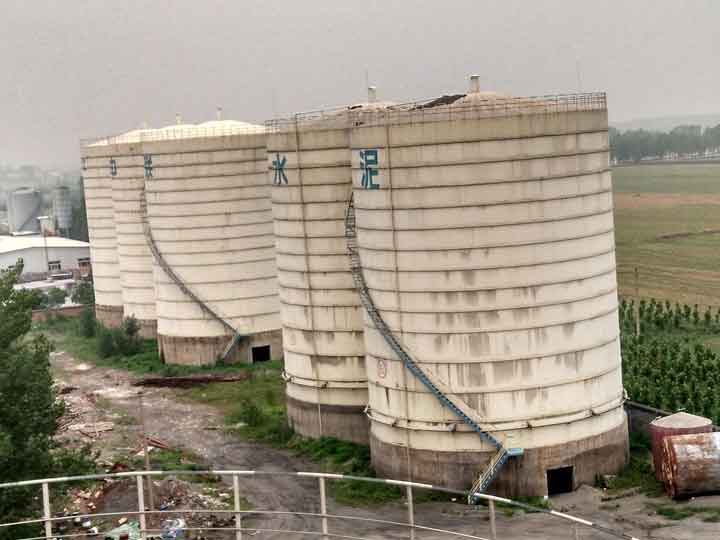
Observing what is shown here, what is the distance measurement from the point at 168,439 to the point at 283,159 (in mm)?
10052

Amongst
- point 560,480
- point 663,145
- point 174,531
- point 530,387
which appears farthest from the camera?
point 663,145

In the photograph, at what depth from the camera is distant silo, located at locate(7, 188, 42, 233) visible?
538ft

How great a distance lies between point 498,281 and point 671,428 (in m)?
6.22

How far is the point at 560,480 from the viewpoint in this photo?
29266 mm

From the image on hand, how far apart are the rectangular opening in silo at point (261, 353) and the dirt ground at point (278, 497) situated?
427 cm

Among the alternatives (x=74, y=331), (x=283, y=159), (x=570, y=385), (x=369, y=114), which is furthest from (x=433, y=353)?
(x=74, y=331)

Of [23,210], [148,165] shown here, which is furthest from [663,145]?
[148,165]

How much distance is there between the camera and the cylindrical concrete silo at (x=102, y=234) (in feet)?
192

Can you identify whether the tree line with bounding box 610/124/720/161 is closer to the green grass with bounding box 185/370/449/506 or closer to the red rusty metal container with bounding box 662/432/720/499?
the green grass with bounding box 185/370/449/506

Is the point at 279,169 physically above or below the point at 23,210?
above

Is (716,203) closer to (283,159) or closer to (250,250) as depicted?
(250,250)

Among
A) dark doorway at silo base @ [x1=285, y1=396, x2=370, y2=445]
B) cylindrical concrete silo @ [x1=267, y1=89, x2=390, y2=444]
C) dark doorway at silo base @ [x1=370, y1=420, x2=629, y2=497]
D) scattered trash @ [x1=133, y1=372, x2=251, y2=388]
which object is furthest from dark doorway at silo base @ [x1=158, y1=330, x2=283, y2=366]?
dark doorway at silo base @ [x1=370, y1=420, x2=629, y2=497]

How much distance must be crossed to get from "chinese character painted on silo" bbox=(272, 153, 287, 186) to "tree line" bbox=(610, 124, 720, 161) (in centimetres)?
12414

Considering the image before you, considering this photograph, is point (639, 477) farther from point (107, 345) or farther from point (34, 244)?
point (34, 244)
